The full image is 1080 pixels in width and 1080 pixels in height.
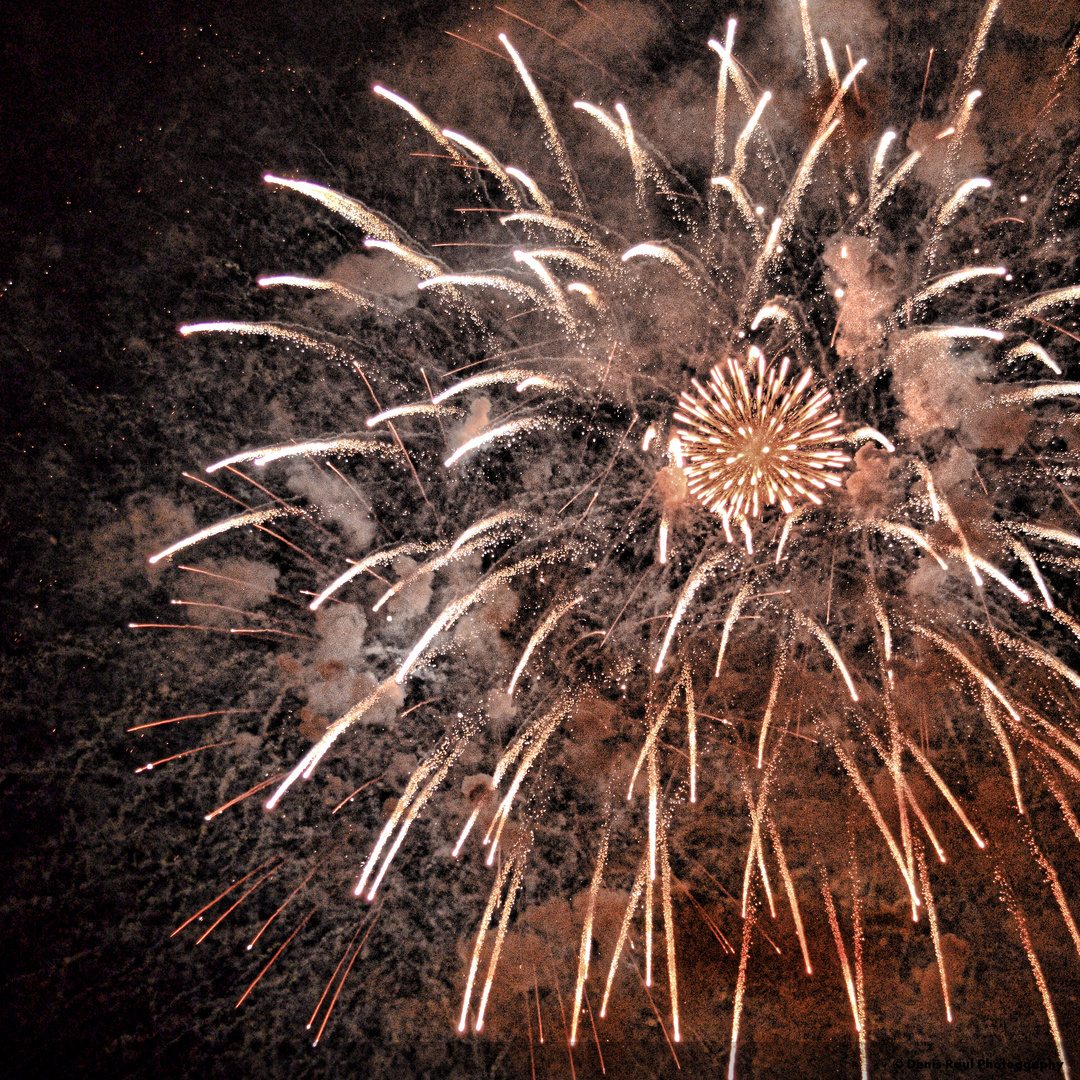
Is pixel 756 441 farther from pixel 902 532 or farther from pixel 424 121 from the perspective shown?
pixel 424 121

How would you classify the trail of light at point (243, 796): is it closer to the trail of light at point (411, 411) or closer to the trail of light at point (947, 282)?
the trail of light at point (411, 411)

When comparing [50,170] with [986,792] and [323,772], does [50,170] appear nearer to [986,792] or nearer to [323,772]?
[323,772]

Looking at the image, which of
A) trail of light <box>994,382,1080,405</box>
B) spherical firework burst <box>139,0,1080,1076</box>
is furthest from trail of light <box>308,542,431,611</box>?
trail of light <box>994,382,1080,405</box>

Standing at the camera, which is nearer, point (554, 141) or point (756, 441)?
point (756, 441)

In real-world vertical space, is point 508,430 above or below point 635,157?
below

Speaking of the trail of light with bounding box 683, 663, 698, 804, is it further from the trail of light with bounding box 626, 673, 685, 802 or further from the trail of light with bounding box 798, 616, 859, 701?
the trail of light with bounding box 798, 616, 859, 701

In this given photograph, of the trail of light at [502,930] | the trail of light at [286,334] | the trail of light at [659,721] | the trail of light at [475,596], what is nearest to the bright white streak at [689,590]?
the trail of light at [659,721]

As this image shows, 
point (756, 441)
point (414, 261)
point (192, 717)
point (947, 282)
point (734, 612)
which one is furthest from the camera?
point (192, 717)

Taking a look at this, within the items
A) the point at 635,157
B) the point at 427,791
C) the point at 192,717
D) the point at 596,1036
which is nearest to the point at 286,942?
the point at 427,791

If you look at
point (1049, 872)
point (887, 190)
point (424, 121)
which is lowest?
point (1049, 872)
